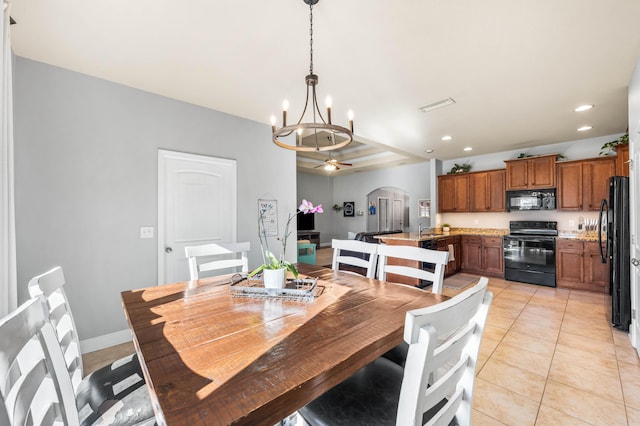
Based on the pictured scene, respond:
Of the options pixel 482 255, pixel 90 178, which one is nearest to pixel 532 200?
pixel 482 255

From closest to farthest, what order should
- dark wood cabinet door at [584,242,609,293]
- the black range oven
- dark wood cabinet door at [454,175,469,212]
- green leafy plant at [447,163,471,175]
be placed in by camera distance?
dark wood cabinet door at [584,242,609,293]
the black range oven
dark wood cabinet door at [454,175,469,212]
green leafy plant at [447,163,471,175]

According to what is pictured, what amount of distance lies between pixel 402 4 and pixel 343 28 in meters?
0.42

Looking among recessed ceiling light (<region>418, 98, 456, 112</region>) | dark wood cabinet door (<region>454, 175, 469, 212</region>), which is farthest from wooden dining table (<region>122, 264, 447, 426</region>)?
dark wood cabinet door (<region>454, 175, 469, 212</region>)

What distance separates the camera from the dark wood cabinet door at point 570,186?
467cm

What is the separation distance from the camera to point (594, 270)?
168 inches

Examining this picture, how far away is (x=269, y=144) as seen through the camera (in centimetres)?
395

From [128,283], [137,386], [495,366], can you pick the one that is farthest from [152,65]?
[495,366]

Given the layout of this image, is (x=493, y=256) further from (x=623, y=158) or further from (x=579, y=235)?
(x=623, y=158)

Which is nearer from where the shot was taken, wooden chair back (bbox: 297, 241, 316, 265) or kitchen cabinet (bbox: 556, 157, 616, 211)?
kitchen cabinet (bbox: 556, 157, 616, 211)

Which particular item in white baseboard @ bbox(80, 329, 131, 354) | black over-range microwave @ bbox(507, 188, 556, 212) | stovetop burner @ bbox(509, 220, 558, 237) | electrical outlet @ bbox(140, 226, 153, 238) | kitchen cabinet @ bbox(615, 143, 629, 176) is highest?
kitchen cabinet @ bbox(615, 143, 629, 176)

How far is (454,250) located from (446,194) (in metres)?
1.44

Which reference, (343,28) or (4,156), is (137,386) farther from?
(343,28)

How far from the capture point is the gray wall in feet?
7.62

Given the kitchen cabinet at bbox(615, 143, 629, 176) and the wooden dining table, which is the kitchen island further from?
the wooden dining table
